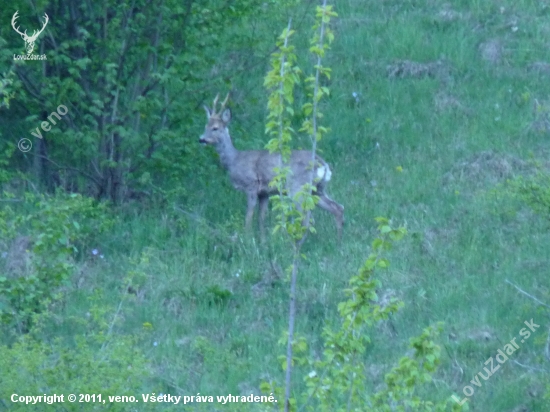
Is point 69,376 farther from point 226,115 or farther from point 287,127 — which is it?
point 226,115

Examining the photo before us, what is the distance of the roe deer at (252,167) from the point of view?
10.7 meters

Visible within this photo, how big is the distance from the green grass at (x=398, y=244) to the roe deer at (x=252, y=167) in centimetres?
23

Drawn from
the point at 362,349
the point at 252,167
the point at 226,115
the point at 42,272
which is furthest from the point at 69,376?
the point at 226,115

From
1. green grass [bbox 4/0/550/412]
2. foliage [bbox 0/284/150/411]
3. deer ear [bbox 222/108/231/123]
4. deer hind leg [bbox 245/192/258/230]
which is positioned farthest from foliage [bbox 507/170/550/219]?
deer ear [bbox 222/108/231/123]

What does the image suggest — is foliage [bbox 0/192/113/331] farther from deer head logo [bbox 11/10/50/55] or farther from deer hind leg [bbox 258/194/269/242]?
deer hind leg [bbox 258/194/269/242]

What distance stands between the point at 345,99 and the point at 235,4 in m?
3.82

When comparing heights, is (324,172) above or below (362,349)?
above

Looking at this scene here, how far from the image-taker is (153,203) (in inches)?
437

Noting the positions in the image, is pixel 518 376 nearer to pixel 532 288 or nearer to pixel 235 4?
pixel 532 288

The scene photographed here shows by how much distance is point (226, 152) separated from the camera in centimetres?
1173

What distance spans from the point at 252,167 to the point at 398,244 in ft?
7.41

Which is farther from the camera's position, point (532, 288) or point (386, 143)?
point (386, 143)

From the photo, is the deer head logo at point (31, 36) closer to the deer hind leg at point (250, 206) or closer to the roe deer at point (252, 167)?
the roe deer at point (252, 167)

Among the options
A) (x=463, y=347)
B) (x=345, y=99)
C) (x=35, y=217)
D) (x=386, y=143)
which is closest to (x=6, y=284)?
(x=35, y=217)
